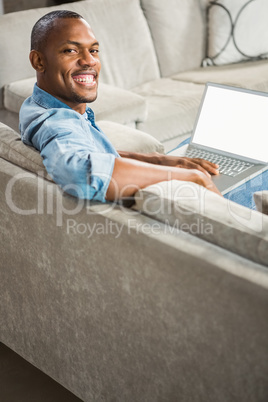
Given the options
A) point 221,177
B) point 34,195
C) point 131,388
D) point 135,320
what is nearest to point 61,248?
point 34,195

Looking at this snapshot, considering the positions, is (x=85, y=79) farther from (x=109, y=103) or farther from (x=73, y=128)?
(x=109, y=103)

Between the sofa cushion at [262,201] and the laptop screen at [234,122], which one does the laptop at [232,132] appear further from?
the sofa cushion at [262,201]

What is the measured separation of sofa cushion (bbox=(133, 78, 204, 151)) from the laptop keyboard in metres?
0.82

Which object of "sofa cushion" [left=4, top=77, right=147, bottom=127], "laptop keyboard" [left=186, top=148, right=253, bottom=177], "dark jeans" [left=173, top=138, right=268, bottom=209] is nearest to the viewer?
"dark jeans" [left=173, top=138, right=268, bottom=209]

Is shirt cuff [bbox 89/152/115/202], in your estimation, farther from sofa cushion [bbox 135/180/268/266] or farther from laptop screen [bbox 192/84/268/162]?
laptop screen [bbox 192/84/268/162]

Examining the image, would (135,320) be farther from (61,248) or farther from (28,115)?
(28,115)

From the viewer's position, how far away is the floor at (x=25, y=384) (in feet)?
6.00

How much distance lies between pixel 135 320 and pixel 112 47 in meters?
2.56

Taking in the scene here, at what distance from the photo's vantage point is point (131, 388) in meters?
1.49

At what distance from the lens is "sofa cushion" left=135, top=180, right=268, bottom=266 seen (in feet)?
4.08

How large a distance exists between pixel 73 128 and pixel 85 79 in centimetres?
30

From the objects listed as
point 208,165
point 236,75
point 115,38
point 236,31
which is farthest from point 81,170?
point 236,31

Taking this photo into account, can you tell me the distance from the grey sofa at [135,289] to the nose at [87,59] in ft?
1.01

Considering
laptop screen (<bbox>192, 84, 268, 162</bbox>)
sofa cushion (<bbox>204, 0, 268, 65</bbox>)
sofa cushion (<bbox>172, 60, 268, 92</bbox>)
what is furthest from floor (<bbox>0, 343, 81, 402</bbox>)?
sofa cushion (<bbox>204, 0, 268, 65</bbox>)
